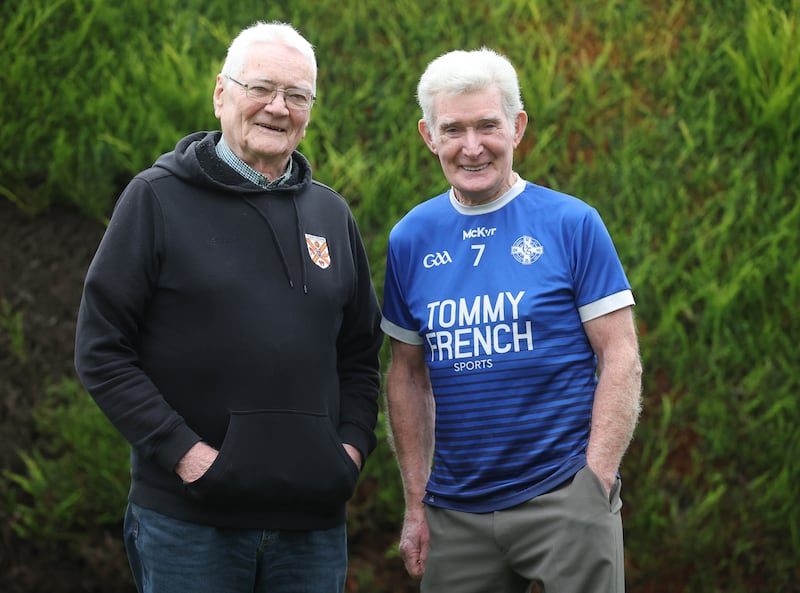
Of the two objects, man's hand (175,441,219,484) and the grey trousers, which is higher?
man's hand (175,441,219,484)

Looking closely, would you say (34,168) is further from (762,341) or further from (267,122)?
(762,341)

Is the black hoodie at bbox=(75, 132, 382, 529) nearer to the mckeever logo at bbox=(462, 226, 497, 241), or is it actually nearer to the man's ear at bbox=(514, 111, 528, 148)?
the mckeever logo at bbox=(462, 226, 497, 241)

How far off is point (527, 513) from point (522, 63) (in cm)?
295

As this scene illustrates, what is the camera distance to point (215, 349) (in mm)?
2721

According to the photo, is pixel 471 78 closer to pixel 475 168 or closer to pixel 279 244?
pixel 475 168

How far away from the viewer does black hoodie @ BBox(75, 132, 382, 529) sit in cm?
267

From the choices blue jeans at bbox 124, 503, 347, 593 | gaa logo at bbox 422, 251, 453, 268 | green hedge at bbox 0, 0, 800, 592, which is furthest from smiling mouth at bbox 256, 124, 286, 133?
green hedge at bbox 0, 0, 800, 592

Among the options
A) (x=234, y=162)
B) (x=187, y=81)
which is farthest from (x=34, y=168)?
(x=234, y=162)

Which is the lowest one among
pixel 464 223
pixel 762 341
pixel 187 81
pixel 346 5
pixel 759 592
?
pixel 759 592

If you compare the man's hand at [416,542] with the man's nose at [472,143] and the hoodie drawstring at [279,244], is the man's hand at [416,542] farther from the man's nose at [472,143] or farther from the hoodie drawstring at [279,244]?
the man's nose at [472,143]

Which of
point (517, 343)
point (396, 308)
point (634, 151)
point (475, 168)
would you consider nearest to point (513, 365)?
point (517, 343)

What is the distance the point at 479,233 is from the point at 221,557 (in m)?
1.14

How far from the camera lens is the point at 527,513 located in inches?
111

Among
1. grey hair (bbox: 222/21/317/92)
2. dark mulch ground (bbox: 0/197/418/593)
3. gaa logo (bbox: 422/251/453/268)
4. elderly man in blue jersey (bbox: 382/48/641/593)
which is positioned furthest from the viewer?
dark mulch ground (bbox: 0/197/418/593)
